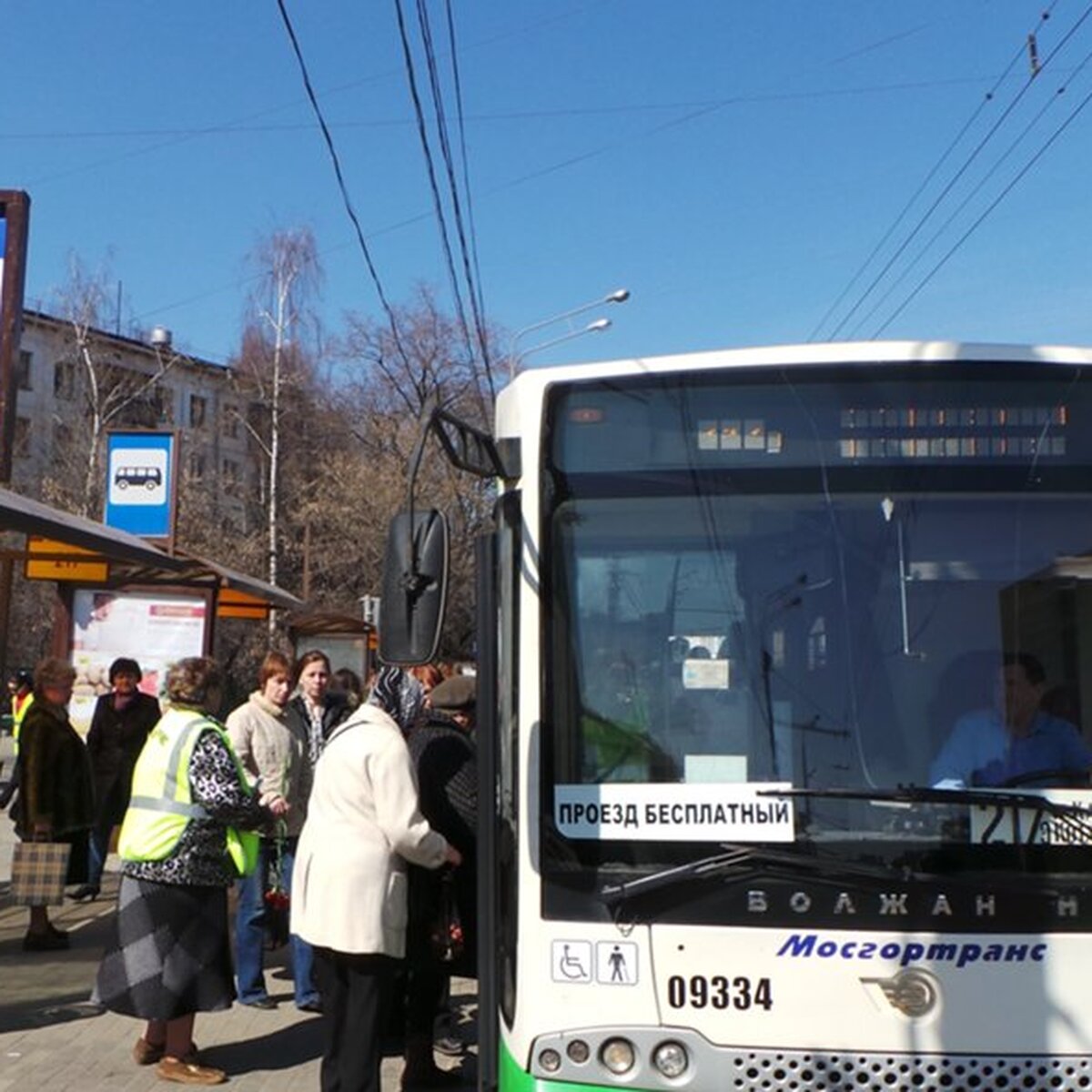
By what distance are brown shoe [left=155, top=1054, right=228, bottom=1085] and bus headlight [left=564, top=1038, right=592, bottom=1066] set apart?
9.15 feet

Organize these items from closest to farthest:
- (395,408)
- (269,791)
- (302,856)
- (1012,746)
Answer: (1012,746), (302,856), (269,791), (395,408)

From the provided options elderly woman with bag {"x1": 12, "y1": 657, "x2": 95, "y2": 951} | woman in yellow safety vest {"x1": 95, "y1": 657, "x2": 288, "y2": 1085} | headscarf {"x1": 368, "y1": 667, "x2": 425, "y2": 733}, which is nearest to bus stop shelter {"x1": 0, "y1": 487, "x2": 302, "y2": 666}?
elderly woman with bag {"x1": 12, "y1": 657, "x2": 95, "y2": 951}

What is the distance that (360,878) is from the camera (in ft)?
16.6

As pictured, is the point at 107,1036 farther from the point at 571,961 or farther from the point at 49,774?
the point at 571,961

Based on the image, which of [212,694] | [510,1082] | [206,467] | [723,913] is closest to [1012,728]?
[723,913]

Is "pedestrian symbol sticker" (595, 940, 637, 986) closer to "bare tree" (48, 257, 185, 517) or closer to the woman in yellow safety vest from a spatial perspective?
the woman in yellow safety vest

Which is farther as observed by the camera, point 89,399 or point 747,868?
point 89,399

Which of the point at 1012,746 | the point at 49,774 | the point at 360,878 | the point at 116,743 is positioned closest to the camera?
the point at 1012,746

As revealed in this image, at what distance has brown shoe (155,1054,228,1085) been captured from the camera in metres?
6.01

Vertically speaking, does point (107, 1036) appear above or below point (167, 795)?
below

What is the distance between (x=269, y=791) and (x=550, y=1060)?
3.99 meters

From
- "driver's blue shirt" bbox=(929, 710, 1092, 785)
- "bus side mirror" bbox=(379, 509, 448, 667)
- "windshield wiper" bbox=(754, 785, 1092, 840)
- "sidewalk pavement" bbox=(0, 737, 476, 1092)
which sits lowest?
"sidewalk pavement" bbox=(0, 737, 476, 1092)

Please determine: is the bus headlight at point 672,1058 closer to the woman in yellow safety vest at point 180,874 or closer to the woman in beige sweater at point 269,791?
the woman in yellow safety vest at point 180,874

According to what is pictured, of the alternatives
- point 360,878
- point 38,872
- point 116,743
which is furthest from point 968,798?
point 116,743
